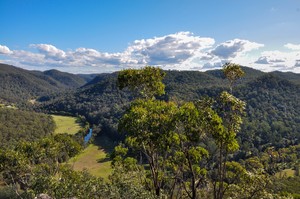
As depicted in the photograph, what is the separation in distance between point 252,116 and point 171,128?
177 meters

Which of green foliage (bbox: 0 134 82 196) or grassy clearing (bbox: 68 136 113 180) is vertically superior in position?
green foliage (bbox: 0 134 82 196)

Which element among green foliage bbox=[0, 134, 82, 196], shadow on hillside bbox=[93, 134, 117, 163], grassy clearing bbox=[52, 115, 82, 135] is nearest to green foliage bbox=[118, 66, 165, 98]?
green foliage bbox=[0, 134, 82, 196]

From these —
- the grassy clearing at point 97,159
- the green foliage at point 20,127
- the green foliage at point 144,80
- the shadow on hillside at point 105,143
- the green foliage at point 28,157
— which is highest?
the green foliage at point 144,80

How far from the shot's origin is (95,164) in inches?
4892

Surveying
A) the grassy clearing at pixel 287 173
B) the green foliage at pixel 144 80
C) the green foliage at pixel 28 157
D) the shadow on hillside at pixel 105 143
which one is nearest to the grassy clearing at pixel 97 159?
the shadow on hillside at pixel 105 143

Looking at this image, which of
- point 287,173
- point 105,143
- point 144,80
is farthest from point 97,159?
point 144,80

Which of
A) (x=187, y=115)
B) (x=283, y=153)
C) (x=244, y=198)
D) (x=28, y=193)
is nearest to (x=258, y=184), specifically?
(x=244, y=198)

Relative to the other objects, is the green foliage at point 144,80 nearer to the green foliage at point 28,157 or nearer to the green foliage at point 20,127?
the green foliage at point 28,157

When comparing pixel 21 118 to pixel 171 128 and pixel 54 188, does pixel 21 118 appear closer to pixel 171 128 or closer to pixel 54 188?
pixel 54 188

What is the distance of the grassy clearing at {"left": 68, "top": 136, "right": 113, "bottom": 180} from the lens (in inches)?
4528

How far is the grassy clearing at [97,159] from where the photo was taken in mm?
115019

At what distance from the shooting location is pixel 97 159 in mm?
131500

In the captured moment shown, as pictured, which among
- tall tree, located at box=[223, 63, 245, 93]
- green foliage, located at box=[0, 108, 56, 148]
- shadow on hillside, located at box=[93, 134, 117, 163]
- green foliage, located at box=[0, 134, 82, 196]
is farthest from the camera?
shadow on hillside, located at box=[93, 134, 117, 163]

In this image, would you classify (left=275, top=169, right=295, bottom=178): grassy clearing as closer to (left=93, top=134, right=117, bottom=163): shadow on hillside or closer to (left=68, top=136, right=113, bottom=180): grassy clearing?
(left=68, top=136, right=113, bottom=180): grassy clearing
